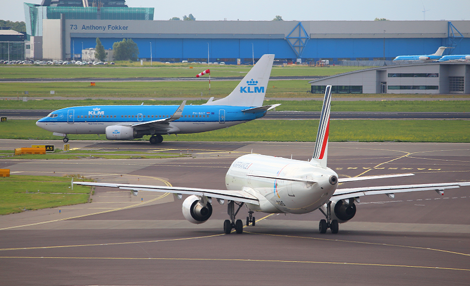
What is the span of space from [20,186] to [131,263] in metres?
22.4

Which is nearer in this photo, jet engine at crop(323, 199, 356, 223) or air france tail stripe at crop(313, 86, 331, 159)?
air france tail stripe at crop(313, 86, 331, 159)

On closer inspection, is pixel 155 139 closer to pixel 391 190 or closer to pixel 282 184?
pixel 282 184

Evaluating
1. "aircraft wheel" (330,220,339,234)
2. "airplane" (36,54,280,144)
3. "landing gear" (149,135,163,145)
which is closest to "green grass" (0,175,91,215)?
"aircraft wheel" (330,220,339,234)

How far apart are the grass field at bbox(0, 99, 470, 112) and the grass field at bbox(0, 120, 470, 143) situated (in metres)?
18.6

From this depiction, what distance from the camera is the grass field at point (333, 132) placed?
229 feet

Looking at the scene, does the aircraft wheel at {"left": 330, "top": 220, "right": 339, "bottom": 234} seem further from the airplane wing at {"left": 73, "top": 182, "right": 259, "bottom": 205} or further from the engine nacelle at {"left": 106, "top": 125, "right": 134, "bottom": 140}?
the engine nacelle at {"left": 106, "top": 125, "right": 134, "bottom": 140}

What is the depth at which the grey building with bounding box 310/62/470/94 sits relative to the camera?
420 ft

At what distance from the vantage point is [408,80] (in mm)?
131375

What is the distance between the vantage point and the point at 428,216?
105ft

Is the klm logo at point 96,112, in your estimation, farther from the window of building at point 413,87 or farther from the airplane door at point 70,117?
the window of building at point 413,87

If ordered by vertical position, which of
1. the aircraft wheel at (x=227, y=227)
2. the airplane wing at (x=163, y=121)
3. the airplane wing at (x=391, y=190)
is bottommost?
the aircraft wheel at (x=227, y=227)

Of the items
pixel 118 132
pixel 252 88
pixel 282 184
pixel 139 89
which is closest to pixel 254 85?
pixel 252 88

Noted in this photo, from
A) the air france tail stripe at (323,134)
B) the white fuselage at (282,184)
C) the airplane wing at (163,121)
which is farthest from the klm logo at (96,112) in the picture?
the air france tail stripe at (323,134)

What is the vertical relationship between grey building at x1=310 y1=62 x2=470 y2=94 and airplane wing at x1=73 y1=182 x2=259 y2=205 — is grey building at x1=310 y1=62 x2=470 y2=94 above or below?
above
